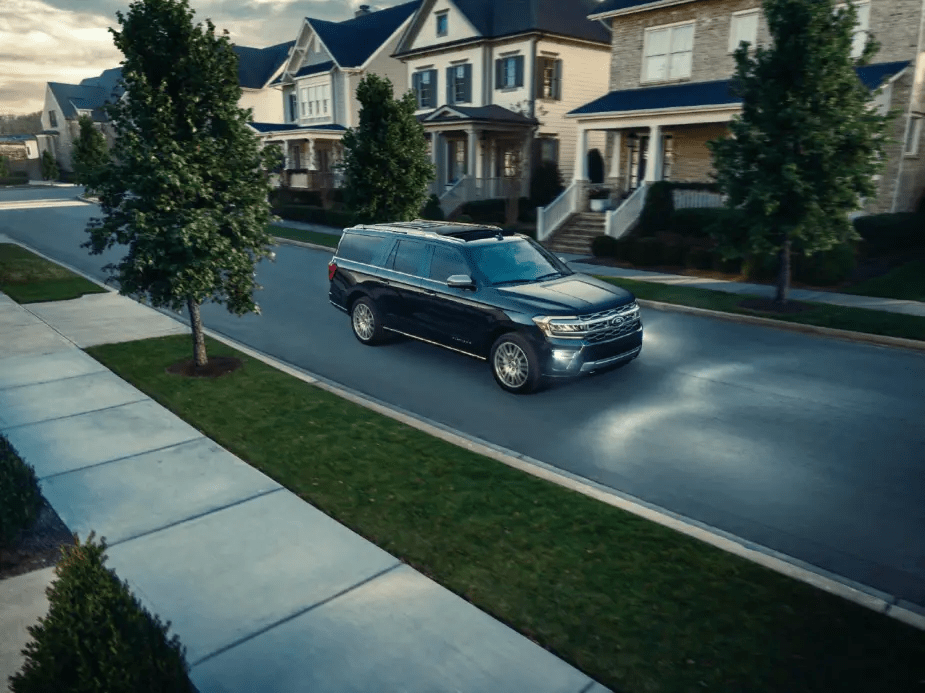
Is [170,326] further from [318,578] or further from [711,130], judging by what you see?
[711,130]

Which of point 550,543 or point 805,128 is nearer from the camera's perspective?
point 550,543

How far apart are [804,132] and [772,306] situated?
363 centimetres

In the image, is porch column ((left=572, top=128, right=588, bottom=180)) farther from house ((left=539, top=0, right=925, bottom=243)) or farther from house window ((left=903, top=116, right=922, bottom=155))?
house window ((left=903, top=116, right=922, bottom=155))

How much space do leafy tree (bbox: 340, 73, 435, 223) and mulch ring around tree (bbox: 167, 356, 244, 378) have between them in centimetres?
1199

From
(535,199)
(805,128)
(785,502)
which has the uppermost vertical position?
(805,128)

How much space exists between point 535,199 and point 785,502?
2686cm

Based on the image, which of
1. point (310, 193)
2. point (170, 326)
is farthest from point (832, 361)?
point (310, 193)

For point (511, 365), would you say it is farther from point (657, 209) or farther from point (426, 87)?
point (426, 87)

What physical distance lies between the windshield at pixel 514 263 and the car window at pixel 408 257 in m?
1.04

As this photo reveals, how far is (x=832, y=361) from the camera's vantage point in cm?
1112

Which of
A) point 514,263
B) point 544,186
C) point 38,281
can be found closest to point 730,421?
point 514,263

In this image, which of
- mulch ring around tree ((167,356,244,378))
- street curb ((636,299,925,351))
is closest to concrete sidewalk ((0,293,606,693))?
mulch ring around tree ((167,356,244,378))

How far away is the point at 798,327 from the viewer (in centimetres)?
1325

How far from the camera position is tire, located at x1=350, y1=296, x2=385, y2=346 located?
11.8 metres
